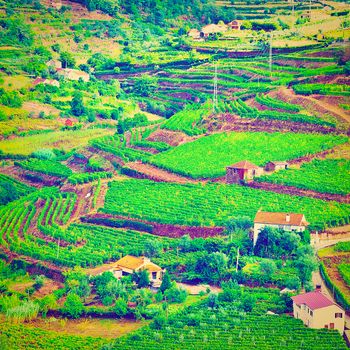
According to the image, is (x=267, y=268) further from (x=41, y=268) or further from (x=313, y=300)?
(x=41, y=268)

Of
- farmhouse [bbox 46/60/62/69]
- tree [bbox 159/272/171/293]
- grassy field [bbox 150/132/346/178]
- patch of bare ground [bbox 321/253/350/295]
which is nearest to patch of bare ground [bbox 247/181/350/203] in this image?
grassy field [bbox 150/132/346/178]

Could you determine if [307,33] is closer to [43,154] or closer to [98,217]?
[43,154]

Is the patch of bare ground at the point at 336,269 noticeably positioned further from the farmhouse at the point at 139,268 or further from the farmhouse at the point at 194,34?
the farmhouse at the point at 194,34

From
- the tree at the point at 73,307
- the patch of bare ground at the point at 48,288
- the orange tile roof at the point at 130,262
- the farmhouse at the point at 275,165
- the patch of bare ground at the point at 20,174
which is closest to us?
the tree at the point at 73,307

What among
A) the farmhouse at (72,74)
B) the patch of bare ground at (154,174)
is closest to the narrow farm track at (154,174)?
the patch of bare ground at (154,174)

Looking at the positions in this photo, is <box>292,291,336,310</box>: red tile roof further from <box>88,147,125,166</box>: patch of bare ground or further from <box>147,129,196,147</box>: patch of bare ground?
<box>147,129,196,147</box>: patch of bare ground

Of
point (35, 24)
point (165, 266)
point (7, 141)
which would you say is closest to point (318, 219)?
point (165, 266)

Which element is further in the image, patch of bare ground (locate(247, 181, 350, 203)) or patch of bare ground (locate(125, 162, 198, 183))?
patch of bare ground (locate(125, 162, 198, 183))
